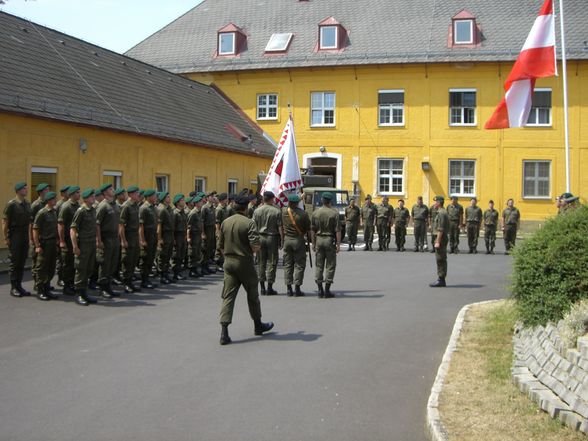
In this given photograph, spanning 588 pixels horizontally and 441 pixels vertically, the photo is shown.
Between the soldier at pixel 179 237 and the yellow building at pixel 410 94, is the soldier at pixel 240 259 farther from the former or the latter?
→ the yellow building at pixel 410 94

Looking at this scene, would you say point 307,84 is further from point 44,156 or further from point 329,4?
point 44,156

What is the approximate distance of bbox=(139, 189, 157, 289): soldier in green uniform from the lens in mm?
13125

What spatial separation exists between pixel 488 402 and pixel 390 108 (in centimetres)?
2977

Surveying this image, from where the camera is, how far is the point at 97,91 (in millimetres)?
20609

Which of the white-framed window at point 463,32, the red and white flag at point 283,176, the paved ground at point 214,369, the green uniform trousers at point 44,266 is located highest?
the white-framed window at point 463,32

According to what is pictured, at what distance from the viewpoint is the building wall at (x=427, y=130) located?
3259 centimetres

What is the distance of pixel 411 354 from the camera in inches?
308

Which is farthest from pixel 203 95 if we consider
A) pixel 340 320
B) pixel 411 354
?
pixel 411 354

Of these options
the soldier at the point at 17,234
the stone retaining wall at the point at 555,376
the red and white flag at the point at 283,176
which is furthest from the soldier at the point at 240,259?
the red and white flag at the point at 283,176

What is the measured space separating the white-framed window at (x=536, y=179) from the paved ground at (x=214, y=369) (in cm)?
2313

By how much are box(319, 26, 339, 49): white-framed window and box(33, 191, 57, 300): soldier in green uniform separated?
2601 centimetres

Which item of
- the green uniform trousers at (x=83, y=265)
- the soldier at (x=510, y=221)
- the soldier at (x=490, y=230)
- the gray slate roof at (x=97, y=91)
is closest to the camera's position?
the green uniform trousers at (x=83, y=265)

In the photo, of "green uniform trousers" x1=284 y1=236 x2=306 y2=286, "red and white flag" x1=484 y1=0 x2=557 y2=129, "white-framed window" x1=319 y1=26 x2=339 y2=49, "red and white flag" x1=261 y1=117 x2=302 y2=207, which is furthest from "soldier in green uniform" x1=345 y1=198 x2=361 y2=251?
"white-framed window" x1=319 y1=26 x2=339 y2=49

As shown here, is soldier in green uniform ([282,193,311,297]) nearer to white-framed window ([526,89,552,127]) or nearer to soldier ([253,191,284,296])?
soldier ([253,191,284,296])
